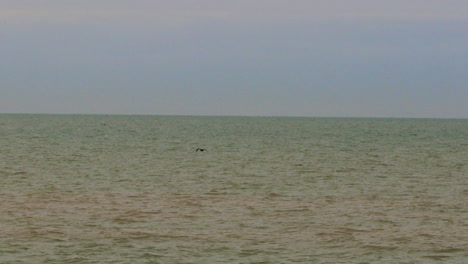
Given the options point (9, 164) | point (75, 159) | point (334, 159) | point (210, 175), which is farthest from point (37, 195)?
point (334, 159)

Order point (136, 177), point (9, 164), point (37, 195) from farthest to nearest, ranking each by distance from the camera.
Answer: point (9, 164) < point (136, 177) < point (37, 195)

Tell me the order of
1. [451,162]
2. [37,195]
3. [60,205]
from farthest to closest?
[451,162], [37,195], [60,205]

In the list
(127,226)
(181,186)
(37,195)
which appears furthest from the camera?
(181,186)

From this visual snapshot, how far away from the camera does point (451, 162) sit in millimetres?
61094

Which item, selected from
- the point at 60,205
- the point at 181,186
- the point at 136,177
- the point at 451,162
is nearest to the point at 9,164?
the point at 136,177

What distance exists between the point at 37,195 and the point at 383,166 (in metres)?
30.0

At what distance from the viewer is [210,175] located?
152ft

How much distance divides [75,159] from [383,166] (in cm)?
2508

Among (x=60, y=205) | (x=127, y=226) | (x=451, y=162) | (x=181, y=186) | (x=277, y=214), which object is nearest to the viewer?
(x=127, y=226)

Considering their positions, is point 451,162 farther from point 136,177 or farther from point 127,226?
point 127,226

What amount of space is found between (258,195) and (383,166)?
76.5 feet

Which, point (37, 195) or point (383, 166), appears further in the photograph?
point (383, 166)

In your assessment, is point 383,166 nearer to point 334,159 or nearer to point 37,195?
point 334,159

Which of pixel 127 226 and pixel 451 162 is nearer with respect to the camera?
pixel 127 226
